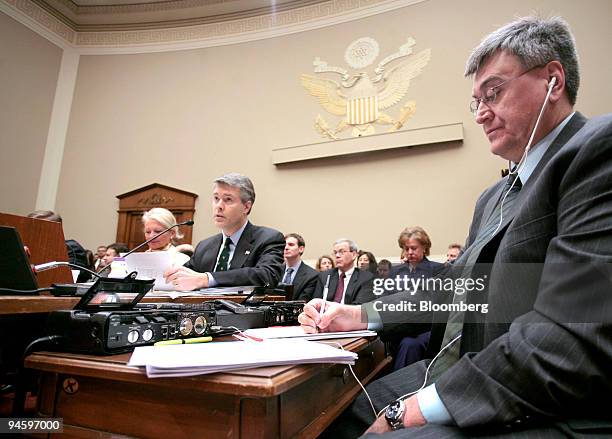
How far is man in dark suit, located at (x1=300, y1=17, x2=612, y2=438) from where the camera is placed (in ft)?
1.78

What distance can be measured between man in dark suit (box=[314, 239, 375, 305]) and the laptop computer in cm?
275

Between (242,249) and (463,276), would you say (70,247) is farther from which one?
(463,276)

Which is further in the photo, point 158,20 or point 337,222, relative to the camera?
point 158,20

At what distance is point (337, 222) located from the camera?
5715mm

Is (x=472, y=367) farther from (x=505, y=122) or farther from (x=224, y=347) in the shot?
(x=505, y=122)

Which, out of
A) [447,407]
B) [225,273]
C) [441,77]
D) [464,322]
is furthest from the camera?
[441,77]

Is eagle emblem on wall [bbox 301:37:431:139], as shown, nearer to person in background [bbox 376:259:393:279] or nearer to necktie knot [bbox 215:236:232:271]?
person in background [bbox 376:259:393:279]

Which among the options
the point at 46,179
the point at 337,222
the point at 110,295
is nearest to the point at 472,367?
the point at 110,295

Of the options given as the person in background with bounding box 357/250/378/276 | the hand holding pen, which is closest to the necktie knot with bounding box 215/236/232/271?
the hand holding pen

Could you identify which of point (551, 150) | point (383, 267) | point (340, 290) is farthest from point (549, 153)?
point (383, 267)

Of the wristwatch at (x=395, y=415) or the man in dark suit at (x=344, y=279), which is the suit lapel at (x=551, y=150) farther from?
the man in dark suit at (x=344, y=279)

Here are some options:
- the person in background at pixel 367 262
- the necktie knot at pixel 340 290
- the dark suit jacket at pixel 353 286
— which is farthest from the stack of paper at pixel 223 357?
the person in background at pixel 367 262

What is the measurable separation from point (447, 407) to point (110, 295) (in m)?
0.72

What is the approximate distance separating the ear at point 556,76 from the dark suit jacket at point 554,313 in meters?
0.18
